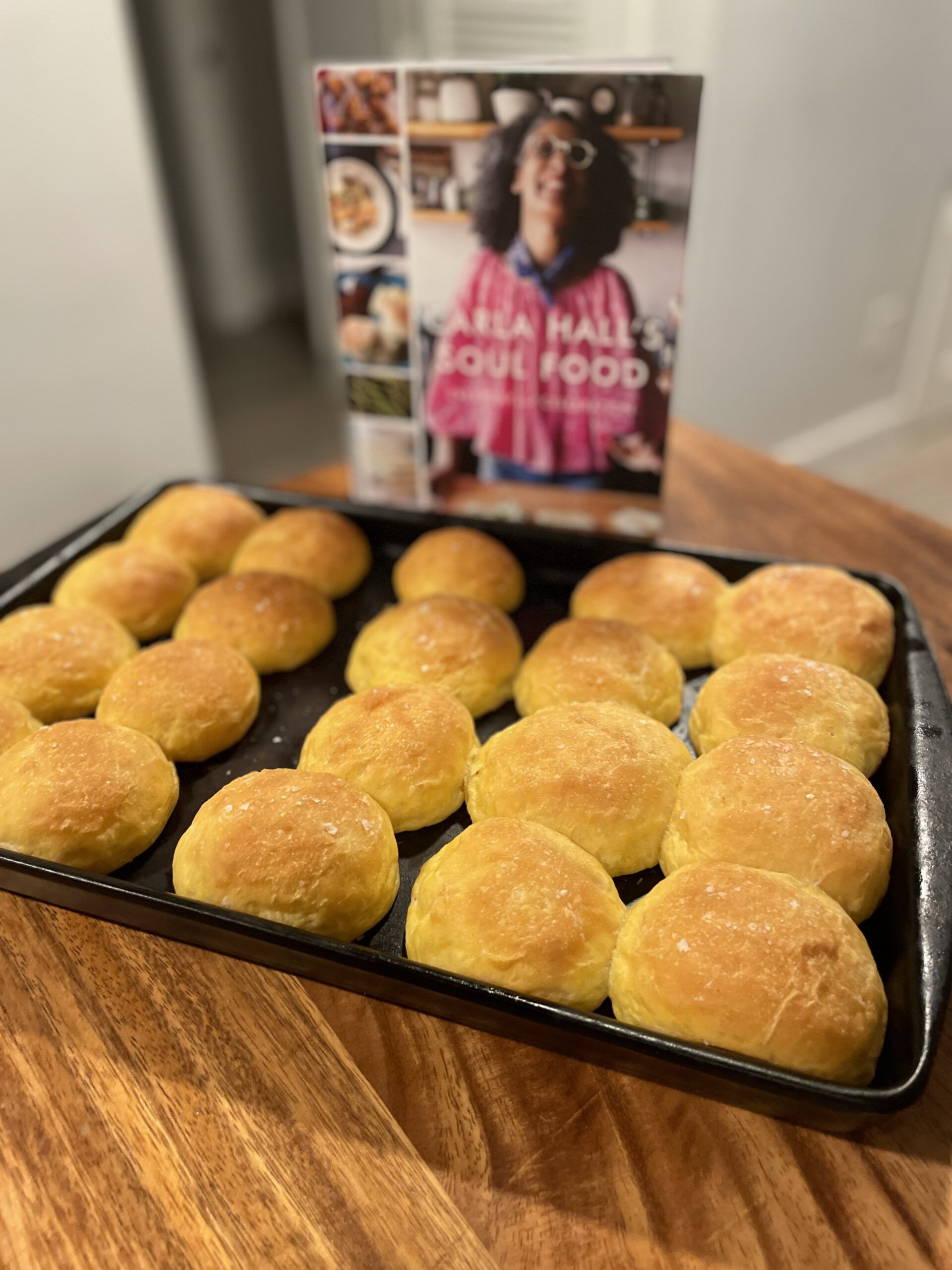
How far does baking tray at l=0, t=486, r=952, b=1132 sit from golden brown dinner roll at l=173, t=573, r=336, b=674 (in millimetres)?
30

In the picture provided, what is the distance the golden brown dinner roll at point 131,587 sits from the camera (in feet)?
3.66

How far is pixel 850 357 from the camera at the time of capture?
2799 mm

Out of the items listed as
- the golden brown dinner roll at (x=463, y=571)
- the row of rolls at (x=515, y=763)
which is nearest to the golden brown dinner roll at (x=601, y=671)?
the row of rolls at (x=515, y=763)

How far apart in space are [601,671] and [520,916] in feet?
1.13

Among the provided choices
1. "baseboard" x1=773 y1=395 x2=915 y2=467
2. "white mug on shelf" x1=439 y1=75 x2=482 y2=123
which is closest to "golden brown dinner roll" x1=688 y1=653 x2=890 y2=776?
"white mug on shelf" x1=439 y1=75 x2=482 y2=123

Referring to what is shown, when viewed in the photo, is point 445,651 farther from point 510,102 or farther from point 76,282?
point 76,282

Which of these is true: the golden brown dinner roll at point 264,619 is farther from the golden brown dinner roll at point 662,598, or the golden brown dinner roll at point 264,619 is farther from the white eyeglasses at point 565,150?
the white eyeglasses at point 565,150

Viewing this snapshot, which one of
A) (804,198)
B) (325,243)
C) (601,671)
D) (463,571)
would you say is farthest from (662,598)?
(325,243)

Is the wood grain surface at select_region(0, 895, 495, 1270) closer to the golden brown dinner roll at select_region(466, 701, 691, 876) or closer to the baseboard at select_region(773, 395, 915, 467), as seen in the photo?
the golden brown dinner roll at select_region(466, 701, 691, 876)

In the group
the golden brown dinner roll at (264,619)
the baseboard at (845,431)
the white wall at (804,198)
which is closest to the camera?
the golden brown dinner roll at (264,619)

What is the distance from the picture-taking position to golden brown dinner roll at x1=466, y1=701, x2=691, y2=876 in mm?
799

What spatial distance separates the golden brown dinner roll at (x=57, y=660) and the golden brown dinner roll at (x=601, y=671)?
0.49 meters

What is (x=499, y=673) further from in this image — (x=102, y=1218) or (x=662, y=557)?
(x=102, y=1218)

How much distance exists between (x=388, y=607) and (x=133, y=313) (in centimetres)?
123
